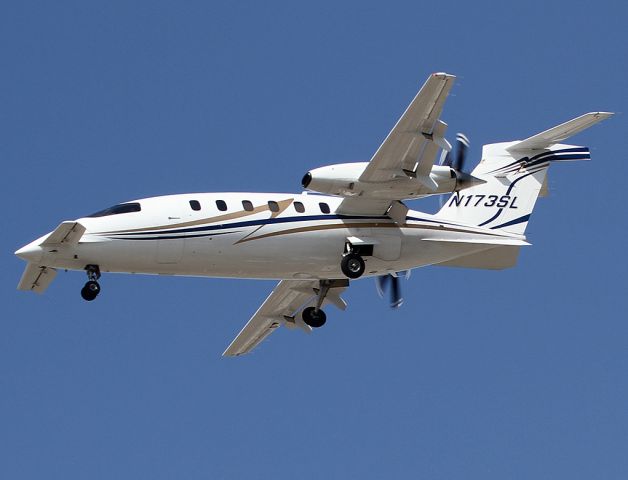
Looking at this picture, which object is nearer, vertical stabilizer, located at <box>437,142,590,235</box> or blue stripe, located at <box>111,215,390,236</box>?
blue stripe, located at <box>111,215,390,236</box>

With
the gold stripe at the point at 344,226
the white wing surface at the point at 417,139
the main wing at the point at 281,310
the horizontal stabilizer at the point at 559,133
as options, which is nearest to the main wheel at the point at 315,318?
the main wing at the point at 281,310

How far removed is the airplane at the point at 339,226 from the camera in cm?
3297

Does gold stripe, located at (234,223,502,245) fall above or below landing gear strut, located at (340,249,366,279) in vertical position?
above

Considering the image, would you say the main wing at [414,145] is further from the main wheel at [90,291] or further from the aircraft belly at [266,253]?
the main wheel at [90,291]

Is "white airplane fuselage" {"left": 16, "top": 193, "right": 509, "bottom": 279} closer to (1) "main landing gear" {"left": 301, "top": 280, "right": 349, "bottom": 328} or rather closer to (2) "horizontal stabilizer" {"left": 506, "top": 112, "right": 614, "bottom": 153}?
(1) "main landing gear" {"left": 301, "top": 280, "right": 349, "bottom": 328}

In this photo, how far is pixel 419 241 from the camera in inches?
1431

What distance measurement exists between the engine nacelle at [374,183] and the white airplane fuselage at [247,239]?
1.32 meters

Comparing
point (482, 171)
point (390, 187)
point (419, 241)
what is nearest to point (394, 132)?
point (390, 187)

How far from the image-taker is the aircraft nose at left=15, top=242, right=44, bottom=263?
32281 millimetres

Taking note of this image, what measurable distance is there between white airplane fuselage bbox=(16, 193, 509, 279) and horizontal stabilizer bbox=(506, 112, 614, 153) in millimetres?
3952

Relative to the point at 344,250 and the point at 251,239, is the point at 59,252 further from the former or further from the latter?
the point at 344,250

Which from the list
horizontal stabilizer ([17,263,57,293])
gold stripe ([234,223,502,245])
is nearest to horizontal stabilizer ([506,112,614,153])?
gold stripe ([234,223,502,245])

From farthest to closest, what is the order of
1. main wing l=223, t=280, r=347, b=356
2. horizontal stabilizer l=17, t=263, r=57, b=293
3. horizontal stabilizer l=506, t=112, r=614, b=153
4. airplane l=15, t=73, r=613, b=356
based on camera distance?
main wing l=223, t=280, r=347, b=356 → horizontal stabilizer l=506, t=112, r=614, b=153 → horizontal stabilizer l=17, t=263, r=57, b=293 → airplane l=15, t=73, r=613, b=356

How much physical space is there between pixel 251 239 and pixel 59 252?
5.28 metres
